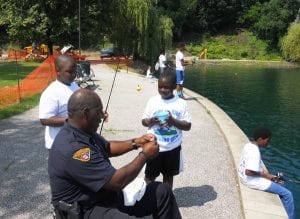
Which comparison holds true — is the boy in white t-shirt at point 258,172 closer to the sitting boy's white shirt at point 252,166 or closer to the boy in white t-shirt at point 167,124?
the sitting boy's white shirt at point 252,166

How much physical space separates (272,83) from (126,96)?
1648 centimetres

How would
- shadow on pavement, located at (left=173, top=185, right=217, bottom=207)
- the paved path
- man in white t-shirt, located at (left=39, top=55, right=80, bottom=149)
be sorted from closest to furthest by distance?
man in white t-shirt, located at (left=39, top=55, right=80, bottom=149), the paved path, shadow on pavement, located at (left=173, top=185, right=217, bottom=207)

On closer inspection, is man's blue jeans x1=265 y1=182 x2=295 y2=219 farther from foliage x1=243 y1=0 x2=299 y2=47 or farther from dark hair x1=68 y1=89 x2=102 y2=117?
foliage x1=243 y1=0 x2=299 y2=47

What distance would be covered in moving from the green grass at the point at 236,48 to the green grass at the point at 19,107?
40977 millimetres

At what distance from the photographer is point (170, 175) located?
17.1 ft

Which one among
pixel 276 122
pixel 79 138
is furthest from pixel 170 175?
pixel 276 122

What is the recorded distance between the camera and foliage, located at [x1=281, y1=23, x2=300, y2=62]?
152 feet

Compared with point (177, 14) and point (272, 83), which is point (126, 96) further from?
point (177, 14)

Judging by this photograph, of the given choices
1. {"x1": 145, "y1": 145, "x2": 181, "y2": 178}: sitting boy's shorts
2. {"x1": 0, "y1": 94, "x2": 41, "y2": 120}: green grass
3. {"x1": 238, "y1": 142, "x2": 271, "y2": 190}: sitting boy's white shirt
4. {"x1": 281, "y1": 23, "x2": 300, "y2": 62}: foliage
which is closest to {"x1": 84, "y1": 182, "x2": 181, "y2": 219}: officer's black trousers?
{"x1": 145, "y1": 145, "x2": 181, "y2": 178}: sitting boy's shorts

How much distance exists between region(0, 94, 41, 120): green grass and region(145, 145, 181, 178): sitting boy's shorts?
268 inches

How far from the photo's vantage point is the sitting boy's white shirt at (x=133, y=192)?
3.55m

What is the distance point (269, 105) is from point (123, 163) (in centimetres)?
1414

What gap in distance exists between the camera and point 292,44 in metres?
46.7

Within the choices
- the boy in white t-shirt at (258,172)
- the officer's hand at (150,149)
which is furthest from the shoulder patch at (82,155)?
the boy in white t-shirt at (258,172)
